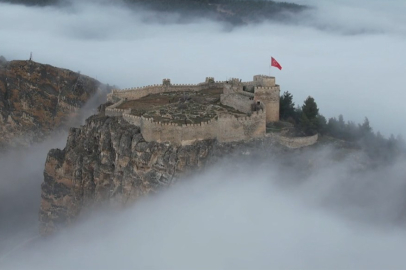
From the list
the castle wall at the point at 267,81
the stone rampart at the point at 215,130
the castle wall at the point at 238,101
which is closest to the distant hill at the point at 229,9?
the castle wall at the point at 238,101

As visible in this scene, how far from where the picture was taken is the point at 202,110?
7281 centimetres

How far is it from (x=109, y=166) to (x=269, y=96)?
16.4 metres

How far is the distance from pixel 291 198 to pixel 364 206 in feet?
19.8

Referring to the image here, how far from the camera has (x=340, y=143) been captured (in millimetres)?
71000

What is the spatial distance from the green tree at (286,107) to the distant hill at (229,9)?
7126 centimetres

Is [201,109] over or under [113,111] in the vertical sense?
over

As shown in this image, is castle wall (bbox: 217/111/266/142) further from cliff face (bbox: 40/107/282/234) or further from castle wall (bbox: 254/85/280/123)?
castle wall (bbox: 254/85/280/123)

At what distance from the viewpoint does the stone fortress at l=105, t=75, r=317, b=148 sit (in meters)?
66.6

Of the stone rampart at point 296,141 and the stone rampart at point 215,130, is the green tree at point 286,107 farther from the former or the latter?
the stone rampart at point 215,130

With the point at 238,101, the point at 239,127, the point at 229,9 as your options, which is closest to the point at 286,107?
the point at 238,101

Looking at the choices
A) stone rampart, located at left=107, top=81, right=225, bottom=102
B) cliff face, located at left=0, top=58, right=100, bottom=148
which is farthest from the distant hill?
stone rampart, located at left=107, top=81, right=225, bottom=102

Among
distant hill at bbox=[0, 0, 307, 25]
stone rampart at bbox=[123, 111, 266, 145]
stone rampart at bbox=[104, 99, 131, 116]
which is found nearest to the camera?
stone rampart at bbox=[123, 111, 266, 145]

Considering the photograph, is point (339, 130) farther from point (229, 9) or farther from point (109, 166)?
point (229, 9)

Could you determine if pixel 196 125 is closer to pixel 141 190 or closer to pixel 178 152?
pixel 178 152
